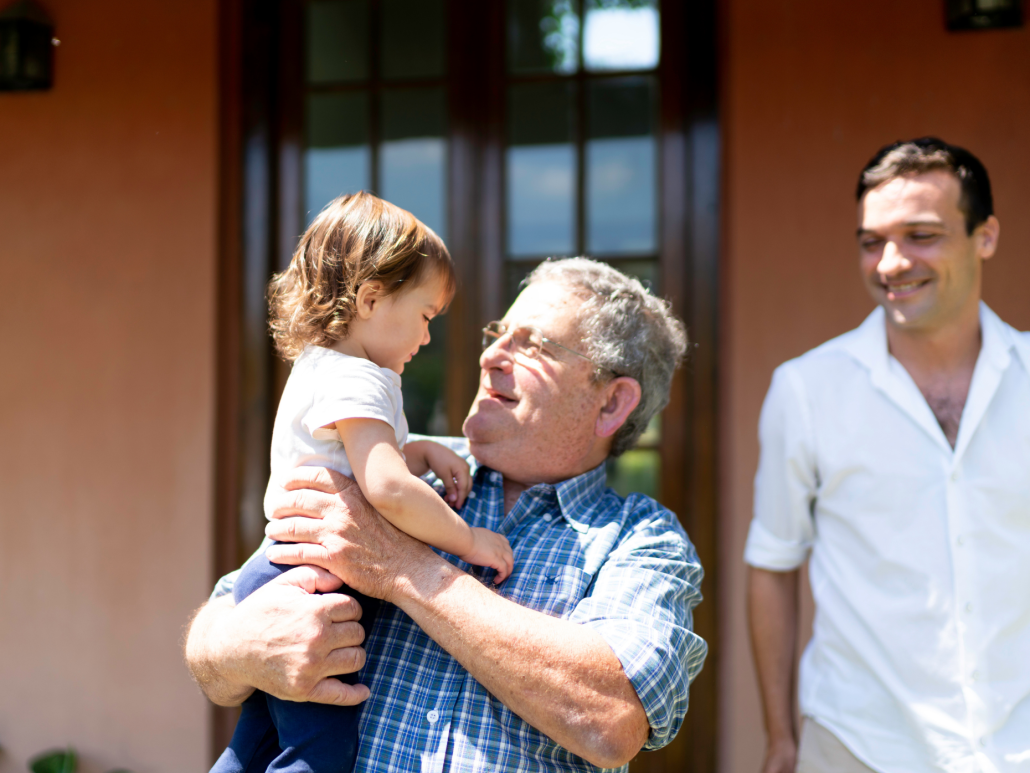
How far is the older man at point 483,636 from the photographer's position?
1.25 m

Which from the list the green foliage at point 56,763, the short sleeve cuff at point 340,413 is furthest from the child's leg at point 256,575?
the green foliage at point 56,763

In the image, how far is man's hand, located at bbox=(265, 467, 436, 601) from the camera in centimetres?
130

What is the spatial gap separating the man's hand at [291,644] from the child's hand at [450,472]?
0.32 meters

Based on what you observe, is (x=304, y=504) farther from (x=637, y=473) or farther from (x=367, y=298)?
(x=637, y=473)

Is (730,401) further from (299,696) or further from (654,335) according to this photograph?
(299,696)

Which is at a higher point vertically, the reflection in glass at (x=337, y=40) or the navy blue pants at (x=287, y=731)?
the reflection in glass at (x=337, y=40)

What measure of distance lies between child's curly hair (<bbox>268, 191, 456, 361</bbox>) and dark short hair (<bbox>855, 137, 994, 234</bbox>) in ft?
4.09

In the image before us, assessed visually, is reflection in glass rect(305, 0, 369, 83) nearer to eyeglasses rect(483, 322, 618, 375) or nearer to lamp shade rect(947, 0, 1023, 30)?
eyeglasses rect(483, 322, 618, 375)

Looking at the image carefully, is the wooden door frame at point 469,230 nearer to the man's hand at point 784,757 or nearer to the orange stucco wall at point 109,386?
the orange stucco wall at point 109,386

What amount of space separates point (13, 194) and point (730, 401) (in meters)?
2.68

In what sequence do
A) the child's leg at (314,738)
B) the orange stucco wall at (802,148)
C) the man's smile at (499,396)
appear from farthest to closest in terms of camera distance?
1. the orange stucco wall at (802,148)
2. the man's smile at (499,396)
3. the child's leg at (314,738)

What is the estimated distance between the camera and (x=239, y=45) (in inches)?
118

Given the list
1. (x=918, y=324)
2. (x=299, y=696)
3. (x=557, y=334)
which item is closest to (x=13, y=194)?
(x=557, y=334)

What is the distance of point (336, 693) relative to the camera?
4.11 ft
